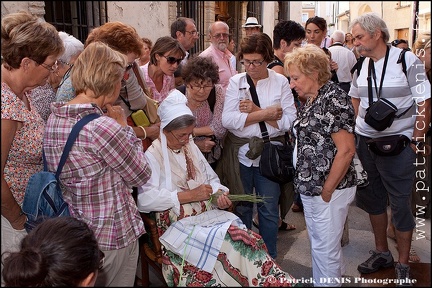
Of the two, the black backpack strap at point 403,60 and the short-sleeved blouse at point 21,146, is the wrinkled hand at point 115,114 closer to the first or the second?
the short-sleeved blouse at point 21,146

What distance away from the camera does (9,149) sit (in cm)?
183

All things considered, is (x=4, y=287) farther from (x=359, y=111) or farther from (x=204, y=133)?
(x=359, y=111)

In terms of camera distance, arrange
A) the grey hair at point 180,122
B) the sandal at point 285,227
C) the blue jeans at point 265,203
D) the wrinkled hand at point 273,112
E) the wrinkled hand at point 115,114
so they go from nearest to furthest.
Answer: the wrinkled hand at point 115,114 → the grey hair at point 180,122 → the wrinkled hand at point 273,112 → the blue jeans at point 265,203 → the sandal at point 285,227

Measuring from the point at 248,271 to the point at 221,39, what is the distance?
3113 millimetres

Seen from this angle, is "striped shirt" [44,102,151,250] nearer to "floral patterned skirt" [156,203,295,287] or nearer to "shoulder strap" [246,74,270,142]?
"floral patterned skirt" [156,203,295,287]

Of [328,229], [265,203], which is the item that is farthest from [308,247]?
[328,229]

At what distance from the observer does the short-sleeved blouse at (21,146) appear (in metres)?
1.86

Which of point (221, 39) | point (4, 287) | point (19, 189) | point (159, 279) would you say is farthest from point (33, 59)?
point (221, 39)

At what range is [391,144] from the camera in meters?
2.76

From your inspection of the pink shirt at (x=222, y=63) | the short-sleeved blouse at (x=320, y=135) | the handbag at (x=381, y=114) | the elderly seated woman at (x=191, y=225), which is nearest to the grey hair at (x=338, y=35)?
the pink shirt at (x=222, y=63)

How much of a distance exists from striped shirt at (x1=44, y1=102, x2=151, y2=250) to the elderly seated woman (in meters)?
0.47

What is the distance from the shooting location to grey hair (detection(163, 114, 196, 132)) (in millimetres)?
2557

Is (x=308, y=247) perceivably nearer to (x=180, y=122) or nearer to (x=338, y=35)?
(x=180, y=122)

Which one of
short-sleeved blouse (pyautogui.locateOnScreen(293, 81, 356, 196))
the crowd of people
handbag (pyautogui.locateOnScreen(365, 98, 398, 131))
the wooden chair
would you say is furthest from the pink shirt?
the wooden chair
